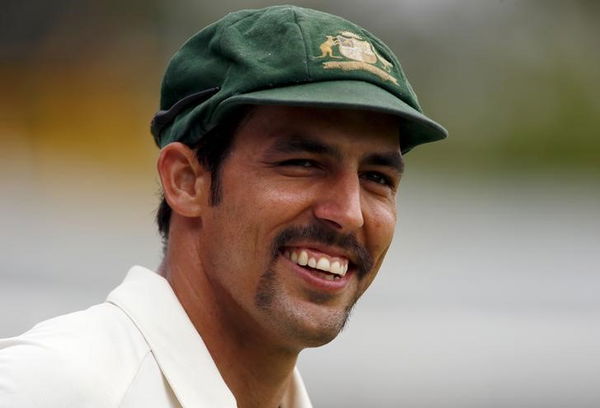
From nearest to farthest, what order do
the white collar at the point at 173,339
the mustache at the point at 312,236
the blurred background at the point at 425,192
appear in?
the white collar at the point at 173,339 < the mustache at the point at 312,236 < the blurred background at the point at 425,192

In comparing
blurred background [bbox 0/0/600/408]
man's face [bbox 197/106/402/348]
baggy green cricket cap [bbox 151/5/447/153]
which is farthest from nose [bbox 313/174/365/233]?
blurred background [bbox 0/0/600/408]

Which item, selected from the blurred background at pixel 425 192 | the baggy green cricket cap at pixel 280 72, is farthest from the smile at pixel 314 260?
the blurred background at pixel 425 192

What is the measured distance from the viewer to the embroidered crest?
6.06 feet

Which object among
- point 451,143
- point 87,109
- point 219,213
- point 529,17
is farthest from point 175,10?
point 219,213

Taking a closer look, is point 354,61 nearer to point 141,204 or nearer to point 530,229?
point 141,204

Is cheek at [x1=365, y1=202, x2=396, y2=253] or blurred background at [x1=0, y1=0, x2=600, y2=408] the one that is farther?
blurred background at [x1=0, y1=0, x2=600, y2=408]

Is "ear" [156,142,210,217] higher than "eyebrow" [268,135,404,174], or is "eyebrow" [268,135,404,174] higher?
"eyebrow" [268,135,404,174]

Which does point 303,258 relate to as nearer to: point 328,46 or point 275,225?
point 275,225

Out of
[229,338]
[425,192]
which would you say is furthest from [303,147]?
[425,192]

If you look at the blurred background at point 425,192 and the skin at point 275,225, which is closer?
the skin at point 275,225

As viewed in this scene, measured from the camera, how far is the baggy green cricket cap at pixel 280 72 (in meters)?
1.81

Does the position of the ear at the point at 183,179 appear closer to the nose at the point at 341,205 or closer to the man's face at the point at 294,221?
the man's face at the point at 294,221

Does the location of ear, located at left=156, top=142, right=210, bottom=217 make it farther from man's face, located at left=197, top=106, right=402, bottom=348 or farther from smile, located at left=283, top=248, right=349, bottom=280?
smile, located at left=283, top=248, right=349, bottom=280

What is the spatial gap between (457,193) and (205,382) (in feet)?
11.7
